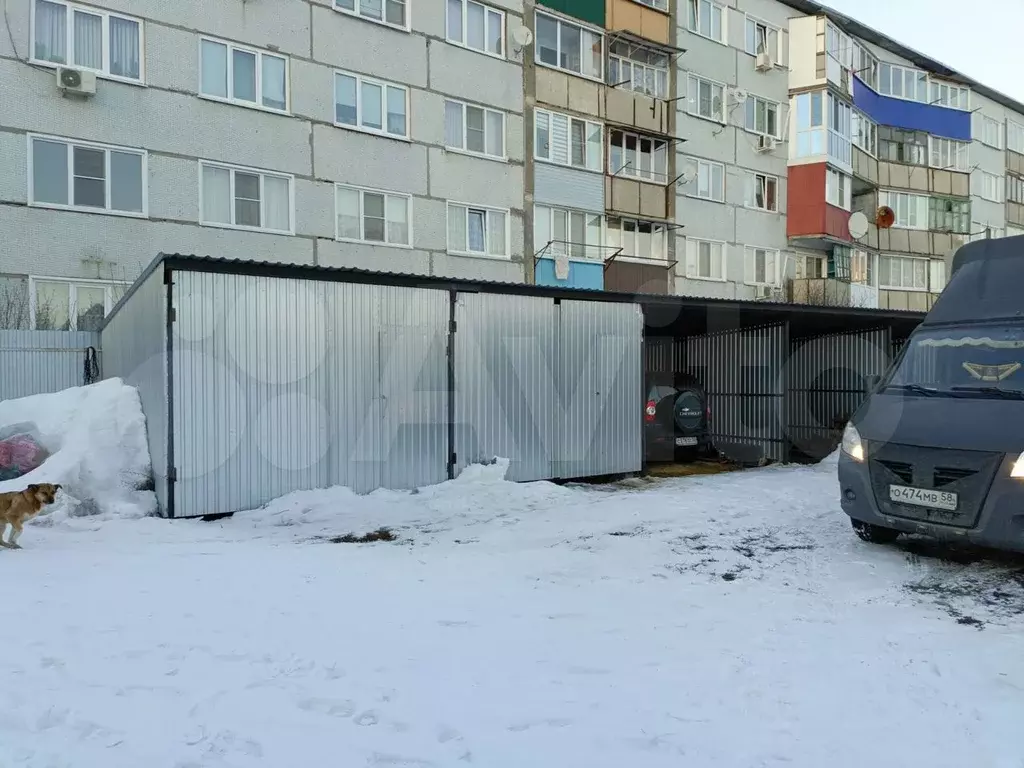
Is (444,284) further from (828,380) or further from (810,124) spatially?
(810,124)

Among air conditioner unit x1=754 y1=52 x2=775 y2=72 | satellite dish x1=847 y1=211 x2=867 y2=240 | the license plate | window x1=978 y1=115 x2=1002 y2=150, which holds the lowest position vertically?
the license plate

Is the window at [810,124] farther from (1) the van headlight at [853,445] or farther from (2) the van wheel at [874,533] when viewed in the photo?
(2) the van wheel at [874,533]

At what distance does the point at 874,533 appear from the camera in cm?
686

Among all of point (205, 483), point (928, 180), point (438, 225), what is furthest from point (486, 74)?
point (928, 180)

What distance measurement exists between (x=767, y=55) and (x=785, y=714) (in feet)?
97.4

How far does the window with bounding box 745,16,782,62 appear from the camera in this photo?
28.5 m

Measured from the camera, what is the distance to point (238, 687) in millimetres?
3873

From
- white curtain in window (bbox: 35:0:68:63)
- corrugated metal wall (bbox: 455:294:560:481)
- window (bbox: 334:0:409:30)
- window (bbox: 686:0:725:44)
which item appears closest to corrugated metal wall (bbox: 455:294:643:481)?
corrugated metal wall (bbox: 455:294:560:481)

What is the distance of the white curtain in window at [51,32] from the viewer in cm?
1533

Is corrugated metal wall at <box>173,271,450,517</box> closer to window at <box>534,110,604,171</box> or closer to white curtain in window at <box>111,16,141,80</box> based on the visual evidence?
white curtain in window at <box>111,16,141,80</box>

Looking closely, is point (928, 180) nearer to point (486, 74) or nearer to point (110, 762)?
point (486, 74)

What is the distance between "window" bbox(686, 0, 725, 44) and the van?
22.3 metres

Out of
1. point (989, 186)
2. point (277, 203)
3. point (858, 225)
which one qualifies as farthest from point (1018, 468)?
point (989, 186)

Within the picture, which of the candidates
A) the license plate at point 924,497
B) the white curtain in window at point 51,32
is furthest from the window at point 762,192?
the license plate at point 924,497
